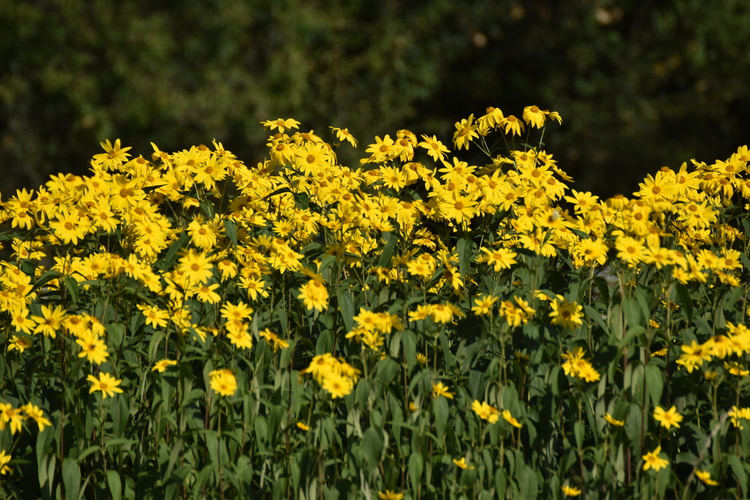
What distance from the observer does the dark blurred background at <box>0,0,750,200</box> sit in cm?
941

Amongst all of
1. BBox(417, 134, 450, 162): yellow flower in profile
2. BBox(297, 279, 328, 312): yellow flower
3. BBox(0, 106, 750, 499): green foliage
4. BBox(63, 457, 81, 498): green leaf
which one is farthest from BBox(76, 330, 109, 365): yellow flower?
BBox(417, 134, 450, 162): yellow flower in profile

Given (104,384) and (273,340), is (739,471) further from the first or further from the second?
(104,384)

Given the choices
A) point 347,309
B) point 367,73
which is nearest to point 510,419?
point 347,309

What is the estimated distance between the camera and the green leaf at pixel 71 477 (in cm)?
281

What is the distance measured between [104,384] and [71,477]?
28 centimetres

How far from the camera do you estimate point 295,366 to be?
362cm

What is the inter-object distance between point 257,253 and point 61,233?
62cm

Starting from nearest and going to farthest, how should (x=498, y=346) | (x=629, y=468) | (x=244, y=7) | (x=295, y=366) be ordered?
(x=629, y=468) → (x=498, y=346) → (x=295, y=366) → (x=244, y=7)

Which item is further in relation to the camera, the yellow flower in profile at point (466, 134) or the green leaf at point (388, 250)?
the yellow flower in profile at point (466, 134)

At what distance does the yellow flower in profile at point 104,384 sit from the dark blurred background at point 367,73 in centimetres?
662

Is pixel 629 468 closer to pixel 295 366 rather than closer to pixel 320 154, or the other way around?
pixel 295 366

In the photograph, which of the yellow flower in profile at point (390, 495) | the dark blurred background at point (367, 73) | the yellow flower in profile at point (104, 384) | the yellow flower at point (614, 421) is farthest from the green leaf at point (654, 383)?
the dark blurred background at point (367, 73)

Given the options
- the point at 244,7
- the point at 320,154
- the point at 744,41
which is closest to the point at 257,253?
Result: the point at 320,154

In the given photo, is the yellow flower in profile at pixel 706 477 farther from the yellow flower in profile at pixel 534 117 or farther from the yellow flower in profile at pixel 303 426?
the yellow flower in profile at pixel 534 117
